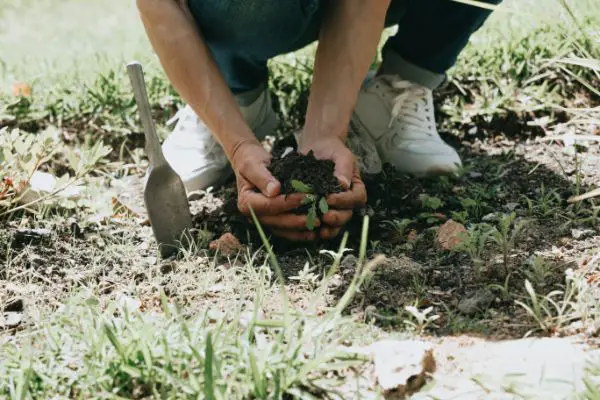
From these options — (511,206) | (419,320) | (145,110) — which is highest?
(145,110)

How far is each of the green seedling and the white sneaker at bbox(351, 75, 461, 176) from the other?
0.65 metres

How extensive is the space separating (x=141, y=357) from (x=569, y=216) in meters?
1.20

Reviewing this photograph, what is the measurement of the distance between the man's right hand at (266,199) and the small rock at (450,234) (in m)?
0.32

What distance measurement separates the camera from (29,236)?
2.11m

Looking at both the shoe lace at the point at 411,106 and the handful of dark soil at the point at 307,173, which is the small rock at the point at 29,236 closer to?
the handful of dark soil at the point at 307,173

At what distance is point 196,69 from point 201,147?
504 millimetres

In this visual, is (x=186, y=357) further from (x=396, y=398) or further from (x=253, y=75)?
(x=253, y=75)

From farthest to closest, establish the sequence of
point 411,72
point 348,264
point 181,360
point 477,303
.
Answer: point 411,72
point 348,264
point 477,303
point 181,360

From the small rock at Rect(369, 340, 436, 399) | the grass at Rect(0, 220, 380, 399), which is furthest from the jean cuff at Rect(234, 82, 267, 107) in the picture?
the small rock at Rect(369, 340, 436, 399)

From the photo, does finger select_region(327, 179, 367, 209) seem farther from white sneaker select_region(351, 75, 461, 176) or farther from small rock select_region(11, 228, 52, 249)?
Result: small rock select_region(11, 228, 52, 249)

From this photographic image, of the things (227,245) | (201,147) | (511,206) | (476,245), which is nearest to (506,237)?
(476,245)

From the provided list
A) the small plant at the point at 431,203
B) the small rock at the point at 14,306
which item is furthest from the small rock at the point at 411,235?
the small rock at the point at 14,306

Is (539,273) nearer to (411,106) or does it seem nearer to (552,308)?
(552,308)

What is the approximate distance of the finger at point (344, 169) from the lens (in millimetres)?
1947
